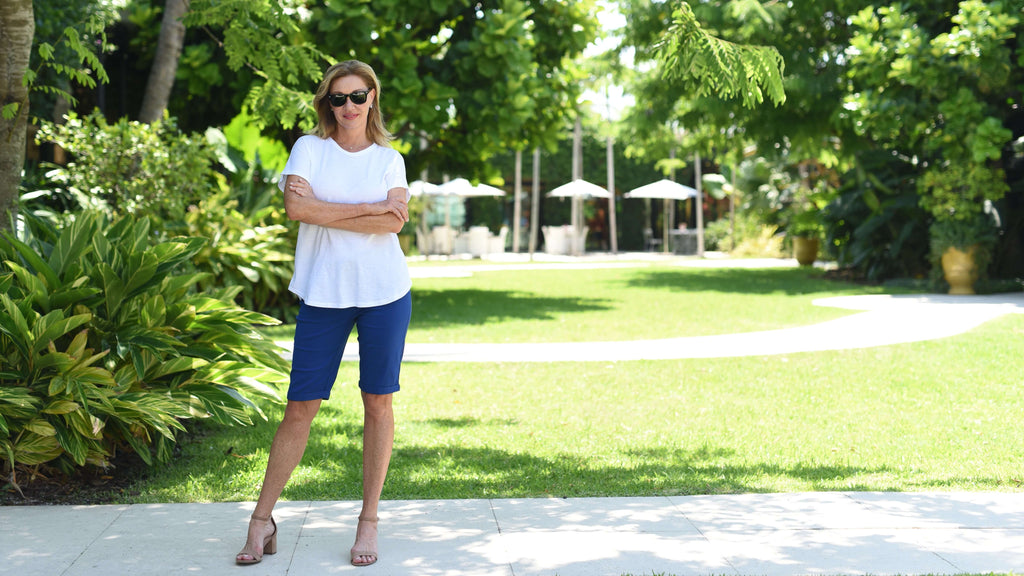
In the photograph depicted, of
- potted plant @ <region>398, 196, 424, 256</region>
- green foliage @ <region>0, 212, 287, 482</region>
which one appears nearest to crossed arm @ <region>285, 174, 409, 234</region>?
green foliage @ <region>0, 212, 287, 482</region>

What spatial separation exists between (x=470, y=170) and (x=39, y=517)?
12.5 metres

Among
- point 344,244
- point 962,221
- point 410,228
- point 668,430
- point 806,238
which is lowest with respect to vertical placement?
point 668,430

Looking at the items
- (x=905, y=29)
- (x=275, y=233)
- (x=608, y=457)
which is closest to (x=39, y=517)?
(x=608, y=457)

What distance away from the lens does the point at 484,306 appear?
48.5 feet

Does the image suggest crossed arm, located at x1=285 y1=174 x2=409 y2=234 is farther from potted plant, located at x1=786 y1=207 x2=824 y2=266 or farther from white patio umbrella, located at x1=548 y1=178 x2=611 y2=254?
white patio umbrella, located at x1=548 y1=178 x2=611 y2=254

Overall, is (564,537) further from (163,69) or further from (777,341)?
(163,69)

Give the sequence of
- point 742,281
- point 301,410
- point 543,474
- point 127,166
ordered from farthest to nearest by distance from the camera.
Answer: point 742,281 < point 127,166 < point 543,474 < point 301,410

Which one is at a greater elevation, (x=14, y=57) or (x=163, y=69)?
(x=163, y=69)

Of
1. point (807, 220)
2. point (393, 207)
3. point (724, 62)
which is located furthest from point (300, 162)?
point (807, 220)

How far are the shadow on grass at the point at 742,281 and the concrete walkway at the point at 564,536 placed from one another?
13.1m

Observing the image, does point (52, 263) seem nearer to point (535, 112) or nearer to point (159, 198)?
point (159, 198)

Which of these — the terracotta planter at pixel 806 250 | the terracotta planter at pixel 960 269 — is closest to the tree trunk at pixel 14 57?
the terracotta planter at pixel 960 269

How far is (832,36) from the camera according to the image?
66.1ft

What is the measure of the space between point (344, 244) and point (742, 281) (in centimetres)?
1715
